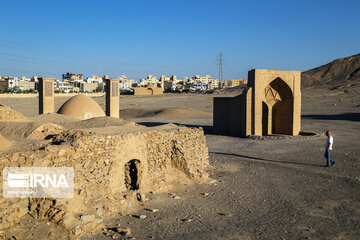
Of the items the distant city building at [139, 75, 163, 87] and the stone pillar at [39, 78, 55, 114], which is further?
the distant city building at [139, 75, 163, 87]

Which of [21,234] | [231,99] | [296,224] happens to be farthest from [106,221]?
[231,99]

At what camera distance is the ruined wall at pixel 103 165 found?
6.36m

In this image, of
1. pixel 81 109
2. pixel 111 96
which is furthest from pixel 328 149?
pixel 81 109

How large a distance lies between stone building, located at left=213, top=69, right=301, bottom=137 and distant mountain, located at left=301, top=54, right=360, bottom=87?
Answer: 159 ft

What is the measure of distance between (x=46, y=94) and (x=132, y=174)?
38.0ft

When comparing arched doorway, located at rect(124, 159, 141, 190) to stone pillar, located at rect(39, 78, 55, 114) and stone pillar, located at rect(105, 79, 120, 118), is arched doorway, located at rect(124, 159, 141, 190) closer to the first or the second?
stone pillar, located at rect(105, 79, 120, 118)

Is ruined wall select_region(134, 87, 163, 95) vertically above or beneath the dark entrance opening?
above

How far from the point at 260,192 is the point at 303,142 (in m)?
8.92

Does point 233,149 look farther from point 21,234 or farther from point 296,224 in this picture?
point 21,234

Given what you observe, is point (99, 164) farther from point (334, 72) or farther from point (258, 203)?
point (334, 72)

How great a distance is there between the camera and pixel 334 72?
229 feet

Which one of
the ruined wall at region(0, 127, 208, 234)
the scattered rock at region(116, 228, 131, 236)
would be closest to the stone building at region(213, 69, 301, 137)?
the ruined wall at region(0, 127, 208, 234)

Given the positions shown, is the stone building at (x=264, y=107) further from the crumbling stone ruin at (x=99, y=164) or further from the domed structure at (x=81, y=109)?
the crumbling stone ruin at (x=99, y=164)

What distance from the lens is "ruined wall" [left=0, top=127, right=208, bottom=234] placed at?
6363 mm
